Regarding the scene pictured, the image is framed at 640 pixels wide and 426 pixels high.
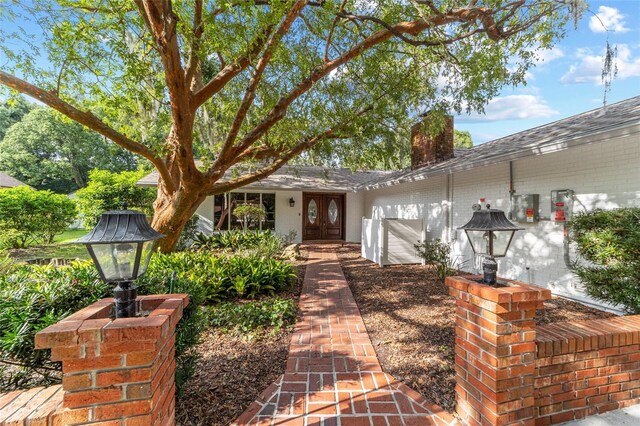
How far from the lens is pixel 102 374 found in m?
1.44

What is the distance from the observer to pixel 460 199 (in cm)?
812

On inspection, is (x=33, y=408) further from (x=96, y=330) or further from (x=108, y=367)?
(x=96, y=330)

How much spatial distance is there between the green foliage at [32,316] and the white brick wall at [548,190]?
6753mm

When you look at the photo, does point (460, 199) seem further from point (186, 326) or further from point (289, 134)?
point (186, 326)

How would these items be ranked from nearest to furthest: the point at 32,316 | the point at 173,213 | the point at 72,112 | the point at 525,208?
the point at 32,316 → the point at 72,112 → the point at 525,208 → the point at 173,213

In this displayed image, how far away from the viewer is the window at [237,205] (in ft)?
41.0

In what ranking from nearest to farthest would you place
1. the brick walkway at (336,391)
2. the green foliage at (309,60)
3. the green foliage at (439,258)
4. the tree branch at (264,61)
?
1. the brick walkway at (336,391)
2. the tree branch at (264,61)
3. the green foliage at (309,60)
4. the green foliage at (439,258)

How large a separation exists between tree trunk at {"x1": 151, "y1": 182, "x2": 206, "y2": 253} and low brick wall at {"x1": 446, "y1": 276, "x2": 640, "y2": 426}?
228 inches

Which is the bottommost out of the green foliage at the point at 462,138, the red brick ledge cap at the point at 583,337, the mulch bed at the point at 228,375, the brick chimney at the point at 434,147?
the mulch bed at the point at 228,375

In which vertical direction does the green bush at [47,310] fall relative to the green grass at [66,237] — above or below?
above

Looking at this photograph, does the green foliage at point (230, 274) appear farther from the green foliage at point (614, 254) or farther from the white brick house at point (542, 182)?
the white brick house at point (542, 182)

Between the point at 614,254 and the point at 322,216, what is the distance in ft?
37.6

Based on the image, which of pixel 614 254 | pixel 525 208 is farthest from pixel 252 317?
pixel 525 208

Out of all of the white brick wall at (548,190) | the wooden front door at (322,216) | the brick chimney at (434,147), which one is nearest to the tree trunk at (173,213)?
the white brick wall at (548,190)
